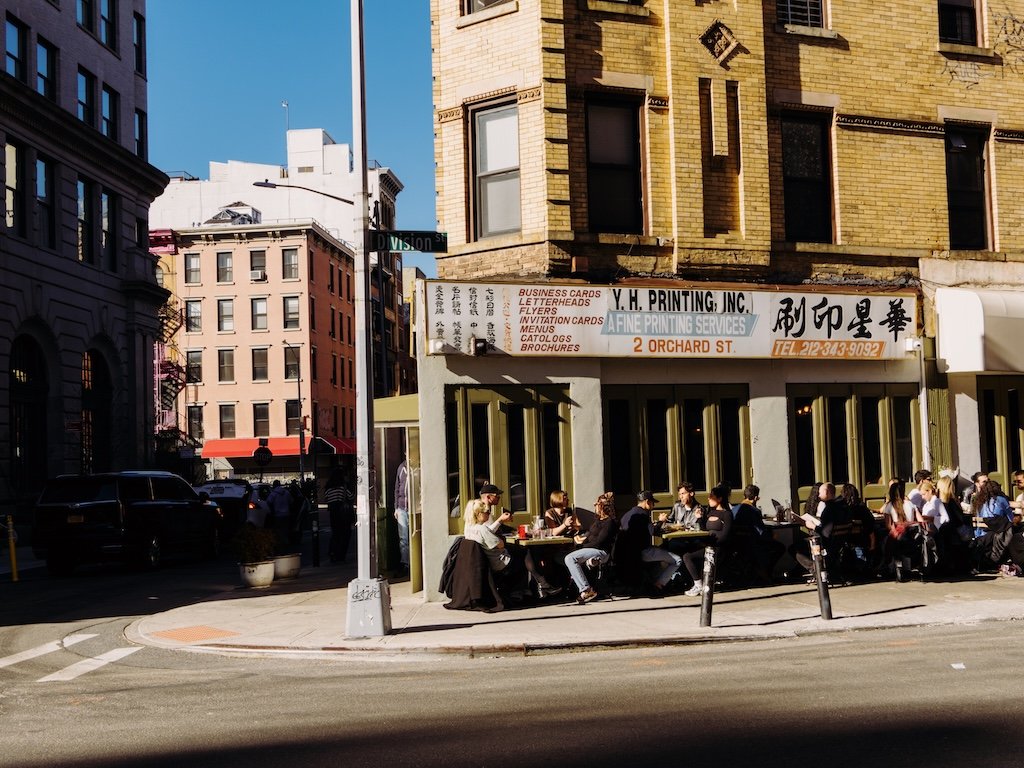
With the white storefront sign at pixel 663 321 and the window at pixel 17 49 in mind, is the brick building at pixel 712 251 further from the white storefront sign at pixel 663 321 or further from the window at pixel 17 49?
the window at pixel 17 49

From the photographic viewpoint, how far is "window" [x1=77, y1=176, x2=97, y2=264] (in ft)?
125

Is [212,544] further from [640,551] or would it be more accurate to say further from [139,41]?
[139,41]

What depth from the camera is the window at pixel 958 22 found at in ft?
63.1

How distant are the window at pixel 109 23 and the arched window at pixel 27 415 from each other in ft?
42.3

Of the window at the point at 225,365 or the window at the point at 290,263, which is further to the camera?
the window at the point at 225,365

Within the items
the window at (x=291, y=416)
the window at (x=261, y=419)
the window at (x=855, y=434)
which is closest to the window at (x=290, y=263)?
the window at (x=291, y=416)

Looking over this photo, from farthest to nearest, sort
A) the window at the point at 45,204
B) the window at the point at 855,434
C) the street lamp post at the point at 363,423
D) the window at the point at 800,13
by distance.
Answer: the window at the point at 45,204 < the window at the point at 800,13 < the window at the point at 855,434 < the street lamp post at the point at 363,423

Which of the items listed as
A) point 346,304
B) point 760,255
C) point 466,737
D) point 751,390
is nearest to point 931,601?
point 751,390

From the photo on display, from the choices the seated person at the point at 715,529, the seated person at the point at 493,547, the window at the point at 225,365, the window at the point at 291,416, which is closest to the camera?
the seated person at the point at 493,547

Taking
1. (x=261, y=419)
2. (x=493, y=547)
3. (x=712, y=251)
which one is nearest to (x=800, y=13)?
(x=712, y=251)

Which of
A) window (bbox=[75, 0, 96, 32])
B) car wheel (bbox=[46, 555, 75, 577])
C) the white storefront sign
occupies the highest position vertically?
window (bbox=[75, 0, 96, 32])

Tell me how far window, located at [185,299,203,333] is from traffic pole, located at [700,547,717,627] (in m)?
59.4

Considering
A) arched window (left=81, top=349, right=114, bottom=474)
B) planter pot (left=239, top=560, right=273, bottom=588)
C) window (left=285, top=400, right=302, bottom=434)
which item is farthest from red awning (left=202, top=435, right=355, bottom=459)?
planter pot (left=239, top=560, right=273, bottom=588)

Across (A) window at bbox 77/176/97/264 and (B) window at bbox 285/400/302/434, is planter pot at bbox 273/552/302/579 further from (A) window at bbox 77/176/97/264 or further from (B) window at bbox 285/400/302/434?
(B) window at bbox 285/400/302/434
